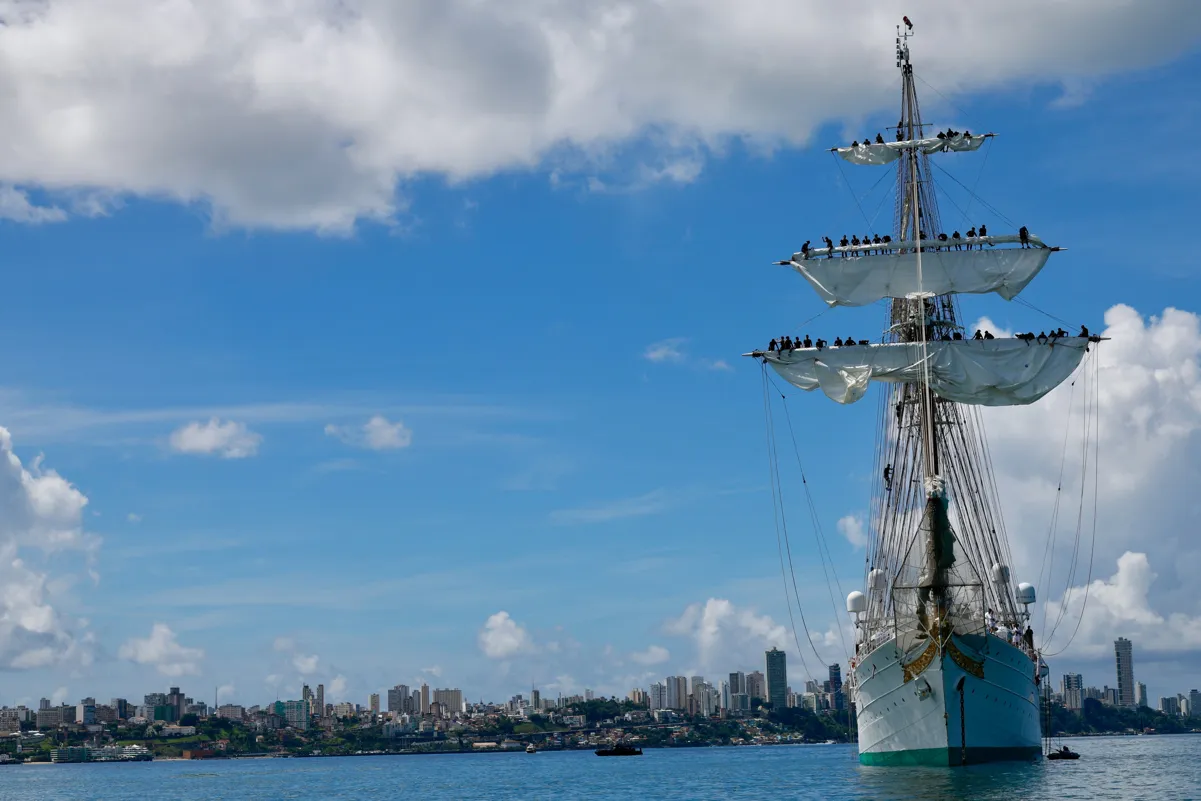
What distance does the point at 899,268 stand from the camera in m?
72.1

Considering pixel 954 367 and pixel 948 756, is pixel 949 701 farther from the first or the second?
pixel 954 367

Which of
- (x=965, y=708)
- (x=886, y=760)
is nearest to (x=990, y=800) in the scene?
(x=965, y=708)

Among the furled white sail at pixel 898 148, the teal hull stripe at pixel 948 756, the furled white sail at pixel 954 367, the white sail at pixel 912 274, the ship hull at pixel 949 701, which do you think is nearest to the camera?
the ship hull at pixel 949 701

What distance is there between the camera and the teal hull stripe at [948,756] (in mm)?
62375

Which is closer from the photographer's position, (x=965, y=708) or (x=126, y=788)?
(x=965, y=708)

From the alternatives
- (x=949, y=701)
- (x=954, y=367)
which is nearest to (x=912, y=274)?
(x=954, y=367)

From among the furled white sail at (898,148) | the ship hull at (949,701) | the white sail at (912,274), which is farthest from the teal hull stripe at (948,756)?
the furled white sail at (898,148)

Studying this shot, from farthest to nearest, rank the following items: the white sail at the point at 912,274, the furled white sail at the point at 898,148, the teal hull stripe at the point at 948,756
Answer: the furled white sail at the point at 898,148
the white sail at the point at 912,274
the teal hull stripe at the point at 948,756

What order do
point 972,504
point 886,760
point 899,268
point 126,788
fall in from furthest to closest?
point 126,788 → point 972,504 → point 899,268 → point 886,760

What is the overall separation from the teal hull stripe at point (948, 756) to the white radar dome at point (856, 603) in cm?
691

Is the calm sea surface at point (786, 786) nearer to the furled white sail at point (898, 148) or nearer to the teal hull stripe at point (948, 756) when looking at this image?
the teal hull stripe at point (948, 756)

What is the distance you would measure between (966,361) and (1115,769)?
3219 cm

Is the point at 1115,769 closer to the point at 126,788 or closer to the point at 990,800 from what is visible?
the point at 990,800

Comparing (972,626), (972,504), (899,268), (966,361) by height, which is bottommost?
(972,626)
